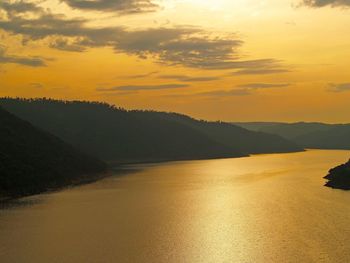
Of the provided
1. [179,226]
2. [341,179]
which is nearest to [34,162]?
[179,226]

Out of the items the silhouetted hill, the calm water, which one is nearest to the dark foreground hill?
the calm water

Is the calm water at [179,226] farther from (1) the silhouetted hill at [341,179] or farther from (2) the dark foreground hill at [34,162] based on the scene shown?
(2) the dark foreground hill at [34,162]

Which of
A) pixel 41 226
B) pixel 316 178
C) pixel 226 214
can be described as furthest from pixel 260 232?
pixel 316 178

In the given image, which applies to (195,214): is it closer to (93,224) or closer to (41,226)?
(93,224)

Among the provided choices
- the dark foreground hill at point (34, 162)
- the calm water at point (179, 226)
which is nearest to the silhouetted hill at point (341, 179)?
the calm water at point (179, 226)

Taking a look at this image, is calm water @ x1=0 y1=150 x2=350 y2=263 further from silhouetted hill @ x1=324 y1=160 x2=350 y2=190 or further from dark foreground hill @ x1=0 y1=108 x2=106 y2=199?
dark foreground hill @ x1=0 y1=108 x2=106 y2=199

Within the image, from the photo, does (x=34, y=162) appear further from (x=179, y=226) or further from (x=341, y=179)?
(x=341, y=179)

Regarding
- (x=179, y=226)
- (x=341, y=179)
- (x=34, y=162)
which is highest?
(x=34, y=162)
